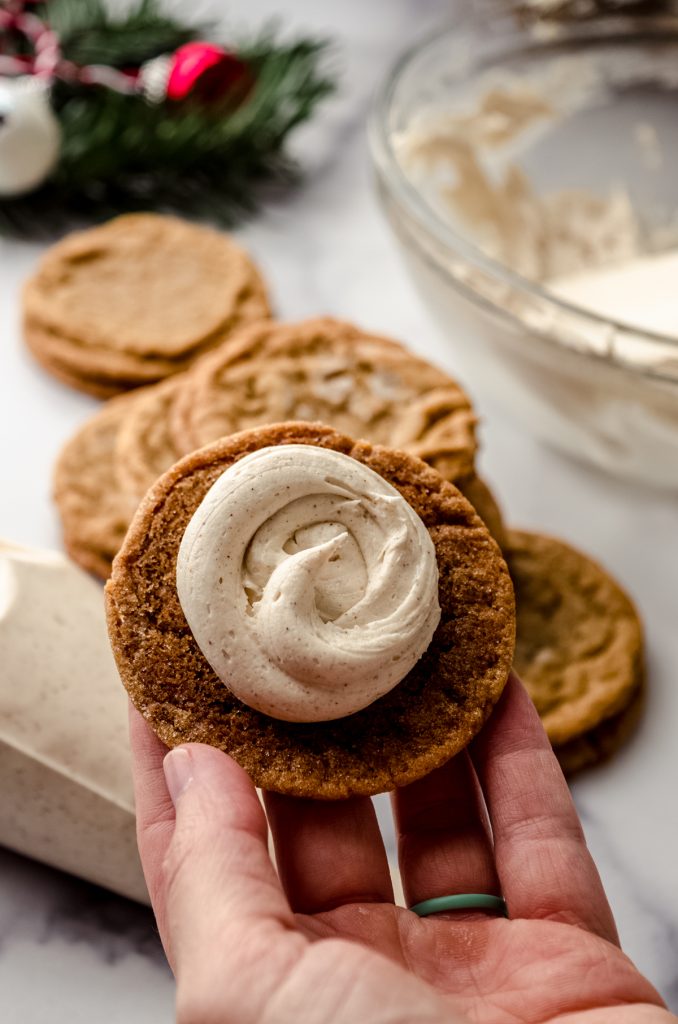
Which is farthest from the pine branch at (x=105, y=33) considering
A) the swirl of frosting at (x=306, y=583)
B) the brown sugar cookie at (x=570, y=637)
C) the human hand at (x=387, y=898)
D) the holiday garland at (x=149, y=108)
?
the human hand at (x=387, y=898)

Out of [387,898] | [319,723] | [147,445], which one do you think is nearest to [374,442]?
[147,445]

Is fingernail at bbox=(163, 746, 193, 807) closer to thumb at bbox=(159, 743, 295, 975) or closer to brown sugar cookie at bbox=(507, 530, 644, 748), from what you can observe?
thumb at bbox=(159, 743, 295, 975)

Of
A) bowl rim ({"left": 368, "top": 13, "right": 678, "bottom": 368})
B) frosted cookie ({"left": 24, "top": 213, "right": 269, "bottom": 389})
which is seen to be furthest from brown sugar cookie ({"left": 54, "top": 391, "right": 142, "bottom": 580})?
bowl rim ({"left": 368, "top": 13, "right": 678, "bottom": 368})

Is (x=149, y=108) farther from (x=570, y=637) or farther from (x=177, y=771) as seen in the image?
(x=177, y=771)

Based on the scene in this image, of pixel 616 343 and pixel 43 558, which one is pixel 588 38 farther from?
pixel 43 558

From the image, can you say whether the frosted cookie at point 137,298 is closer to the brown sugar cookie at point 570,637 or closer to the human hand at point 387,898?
the brown sugar cookie at point 570,637

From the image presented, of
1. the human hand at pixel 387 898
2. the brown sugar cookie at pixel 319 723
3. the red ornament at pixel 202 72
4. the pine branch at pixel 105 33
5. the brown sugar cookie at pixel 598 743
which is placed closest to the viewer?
the human hand at pixel 387 898
